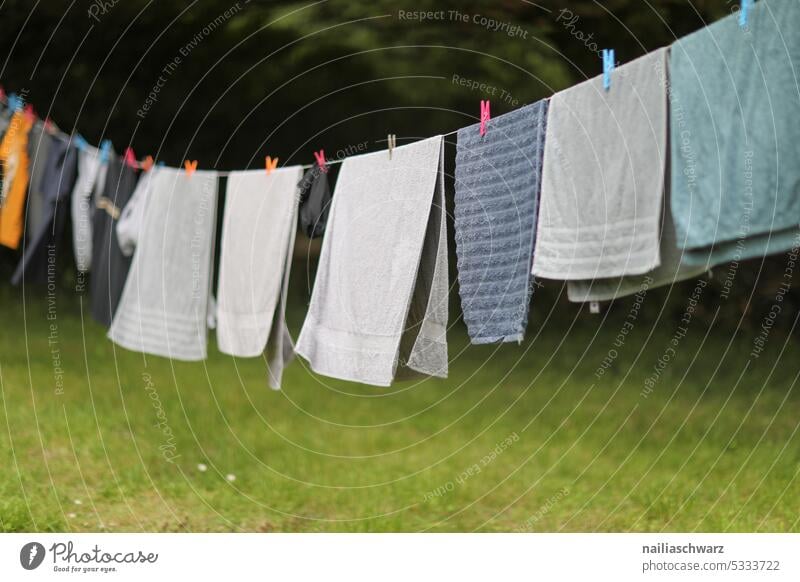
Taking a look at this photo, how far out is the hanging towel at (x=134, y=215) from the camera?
3.80m

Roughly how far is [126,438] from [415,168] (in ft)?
8.68

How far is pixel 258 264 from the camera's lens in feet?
11.3

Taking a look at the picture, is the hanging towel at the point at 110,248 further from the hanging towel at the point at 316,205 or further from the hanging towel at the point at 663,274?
the hanging towel at the point at 663,274

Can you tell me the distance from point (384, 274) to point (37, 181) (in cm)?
198

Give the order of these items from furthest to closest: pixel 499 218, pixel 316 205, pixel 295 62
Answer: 1. pixel 295 62
2. pixel 316 205
3. pixel 499 218

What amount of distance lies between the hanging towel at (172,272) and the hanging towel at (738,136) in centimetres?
182

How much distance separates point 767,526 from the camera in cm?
395

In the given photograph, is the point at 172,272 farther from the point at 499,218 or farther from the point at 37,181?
the point at 499,218

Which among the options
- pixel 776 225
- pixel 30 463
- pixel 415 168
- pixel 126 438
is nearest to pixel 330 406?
pixel 126 438

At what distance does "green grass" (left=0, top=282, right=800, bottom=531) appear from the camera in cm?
419

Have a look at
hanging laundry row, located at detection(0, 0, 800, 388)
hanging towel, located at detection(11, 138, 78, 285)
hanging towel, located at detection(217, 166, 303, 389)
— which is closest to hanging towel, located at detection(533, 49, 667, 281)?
hanging laundry row, located at detection(0, 0, 800, 388)

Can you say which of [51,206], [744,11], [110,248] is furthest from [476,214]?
[51,206]

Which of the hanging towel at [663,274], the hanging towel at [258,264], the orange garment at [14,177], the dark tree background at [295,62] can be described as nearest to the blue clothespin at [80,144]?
the orange garment at [14,177]

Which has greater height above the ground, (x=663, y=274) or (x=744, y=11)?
(x=744, y=11)
